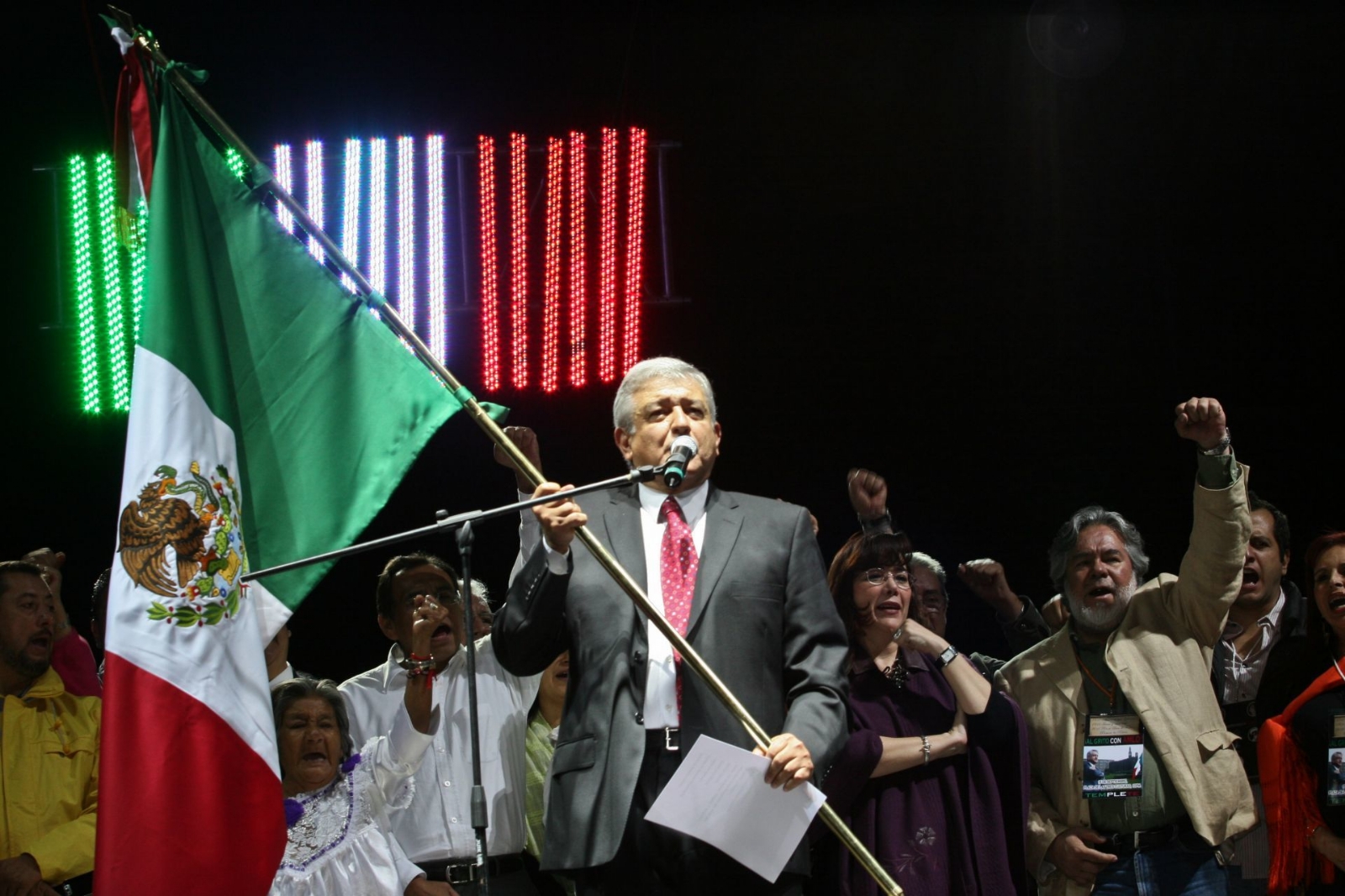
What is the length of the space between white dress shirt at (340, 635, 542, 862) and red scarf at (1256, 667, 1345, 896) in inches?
80.3

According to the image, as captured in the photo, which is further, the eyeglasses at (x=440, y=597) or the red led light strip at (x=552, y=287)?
the red led light strip at (x=552, y=287)

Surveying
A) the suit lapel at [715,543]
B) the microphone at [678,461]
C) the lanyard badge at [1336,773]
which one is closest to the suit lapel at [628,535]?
the suit lapel at [715,543]

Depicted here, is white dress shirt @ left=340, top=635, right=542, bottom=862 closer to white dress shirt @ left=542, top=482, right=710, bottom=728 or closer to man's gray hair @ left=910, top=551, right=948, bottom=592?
white dress shirt @ left=542, top=482, right=710, bottom=728

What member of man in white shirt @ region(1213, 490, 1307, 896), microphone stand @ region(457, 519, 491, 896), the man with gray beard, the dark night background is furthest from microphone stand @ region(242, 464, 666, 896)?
the dark night background

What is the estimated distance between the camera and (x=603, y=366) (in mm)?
5805

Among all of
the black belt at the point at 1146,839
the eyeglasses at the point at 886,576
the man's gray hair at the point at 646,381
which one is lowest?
the black belt at the point at 1146,839

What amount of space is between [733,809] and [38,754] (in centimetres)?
223

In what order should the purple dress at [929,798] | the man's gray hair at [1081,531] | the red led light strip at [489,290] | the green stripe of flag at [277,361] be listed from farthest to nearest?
the red led light strip at [489,290]
the man's gray hair at [1081,531]
the purple dress at [929,798]
the green stripe of flag at [277,361]

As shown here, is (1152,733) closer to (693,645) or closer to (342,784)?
(693,645)

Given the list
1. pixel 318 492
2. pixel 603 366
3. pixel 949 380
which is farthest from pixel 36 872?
pixel 949 380

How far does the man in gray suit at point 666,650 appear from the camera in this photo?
309cm

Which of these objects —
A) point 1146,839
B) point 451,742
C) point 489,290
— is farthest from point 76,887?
point 1146,839

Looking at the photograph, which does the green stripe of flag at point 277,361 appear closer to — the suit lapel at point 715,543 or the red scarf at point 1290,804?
the suit lapel at point 715,543

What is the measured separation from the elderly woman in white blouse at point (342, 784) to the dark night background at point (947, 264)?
214 centimetres
